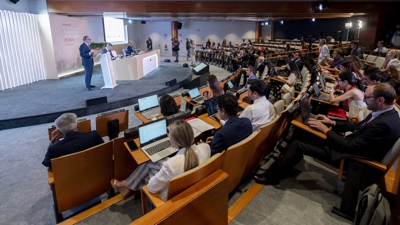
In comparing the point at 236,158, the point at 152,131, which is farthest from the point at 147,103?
the point at 236,158

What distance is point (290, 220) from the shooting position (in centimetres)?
228

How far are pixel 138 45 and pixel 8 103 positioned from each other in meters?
14.1

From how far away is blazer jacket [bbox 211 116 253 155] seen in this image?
7.54ft

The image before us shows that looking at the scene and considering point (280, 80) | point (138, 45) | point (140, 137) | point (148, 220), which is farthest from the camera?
point (138, 45)

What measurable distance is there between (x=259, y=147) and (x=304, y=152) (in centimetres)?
44

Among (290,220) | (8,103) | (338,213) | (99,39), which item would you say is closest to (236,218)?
(290,220)

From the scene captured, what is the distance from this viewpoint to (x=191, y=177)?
1.74m

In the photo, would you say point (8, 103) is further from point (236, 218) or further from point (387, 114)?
point (387, 114)

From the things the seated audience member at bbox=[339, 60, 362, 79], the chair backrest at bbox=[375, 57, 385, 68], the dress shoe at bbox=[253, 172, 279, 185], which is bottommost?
the dress shoe at bbox=[253, 172, 279, 185]

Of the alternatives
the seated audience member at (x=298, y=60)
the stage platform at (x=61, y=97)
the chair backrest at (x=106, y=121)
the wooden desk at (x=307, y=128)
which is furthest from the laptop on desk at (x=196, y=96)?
the seated audience member at (x=298, y=60)

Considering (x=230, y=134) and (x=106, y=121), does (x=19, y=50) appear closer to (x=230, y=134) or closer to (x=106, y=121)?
(x=106, y=121)

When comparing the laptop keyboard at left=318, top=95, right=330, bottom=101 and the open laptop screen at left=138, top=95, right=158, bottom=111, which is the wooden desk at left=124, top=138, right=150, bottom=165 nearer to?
the open laptop screen at left=138, top=95, right=158, bottom=111

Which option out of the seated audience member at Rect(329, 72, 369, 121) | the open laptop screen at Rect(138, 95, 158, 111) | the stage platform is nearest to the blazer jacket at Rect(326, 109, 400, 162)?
the seated audience member at Rect(329, 72, 369, 121)

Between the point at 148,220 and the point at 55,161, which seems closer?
the point at 148,220
